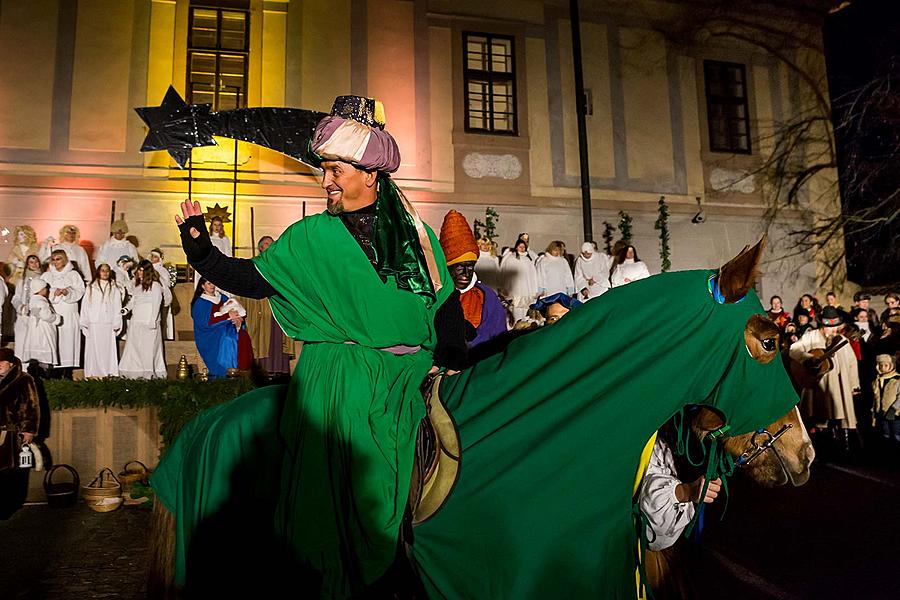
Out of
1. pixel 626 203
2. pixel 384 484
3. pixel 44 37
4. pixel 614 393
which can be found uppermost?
pixel 44 37

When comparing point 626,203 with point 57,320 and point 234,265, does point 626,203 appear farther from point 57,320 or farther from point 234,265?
point 234,265

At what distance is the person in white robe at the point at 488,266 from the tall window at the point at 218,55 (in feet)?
19.1

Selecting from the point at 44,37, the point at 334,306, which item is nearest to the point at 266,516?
the point at 334,306

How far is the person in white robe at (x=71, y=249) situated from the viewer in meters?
11.1

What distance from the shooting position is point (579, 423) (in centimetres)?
202

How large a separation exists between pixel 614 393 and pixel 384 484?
72 centimetres

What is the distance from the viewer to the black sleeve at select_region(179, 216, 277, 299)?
2.18m

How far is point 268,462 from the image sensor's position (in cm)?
218

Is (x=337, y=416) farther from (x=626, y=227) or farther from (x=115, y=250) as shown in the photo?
(x=626, y=227)

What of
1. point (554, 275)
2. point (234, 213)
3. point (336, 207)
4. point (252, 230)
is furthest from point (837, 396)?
point (252, 230)

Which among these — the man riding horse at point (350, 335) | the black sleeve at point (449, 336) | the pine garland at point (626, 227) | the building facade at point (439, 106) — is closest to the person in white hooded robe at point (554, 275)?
the building facade at point (439, 106)

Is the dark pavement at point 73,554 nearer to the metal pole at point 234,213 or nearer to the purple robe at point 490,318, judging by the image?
the purple robe at point 490,318

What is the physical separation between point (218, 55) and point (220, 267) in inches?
527

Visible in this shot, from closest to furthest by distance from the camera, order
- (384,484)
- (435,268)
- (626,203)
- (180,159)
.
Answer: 1. (384,484)
2. (435,268)
3. (180,159)
4. (626,203)
